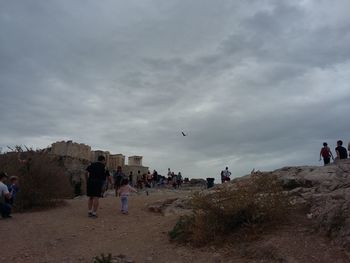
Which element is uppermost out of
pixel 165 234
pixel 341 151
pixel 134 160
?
pixel 134 160

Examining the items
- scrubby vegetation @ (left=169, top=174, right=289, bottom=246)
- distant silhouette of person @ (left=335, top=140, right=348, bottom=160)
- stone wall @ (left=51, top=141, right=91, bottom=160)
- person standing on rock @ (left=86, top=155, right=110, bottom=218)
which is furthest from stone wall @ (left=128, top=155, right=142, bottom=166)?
scrubby vegetation @ (left=169, top=174, right=289, bottom=246)

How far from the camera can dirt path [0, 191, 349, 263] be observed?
8247 mm

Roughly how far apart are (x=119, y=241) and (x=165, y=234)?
1.03 metres

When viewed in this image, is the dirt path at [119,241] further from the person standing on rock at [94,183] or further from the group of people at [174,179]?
the group of people at [174,179]

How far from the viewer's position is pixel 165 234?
11062mm

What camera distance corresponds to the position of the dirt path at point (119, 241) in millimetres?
8247

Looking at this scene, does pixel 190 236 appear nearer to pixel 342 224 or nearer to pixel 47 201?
pixel 342 224

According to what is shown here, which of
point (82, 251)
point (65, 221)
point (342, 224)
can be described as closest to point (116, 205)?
point (65, 221)

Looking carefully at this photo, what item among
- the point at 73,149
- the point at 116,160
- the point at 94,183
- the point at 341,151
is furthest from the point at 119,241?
the point at 116,160

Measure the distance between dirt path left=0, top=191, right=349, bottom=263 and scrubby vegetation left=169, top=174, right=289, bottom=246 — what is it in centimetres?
41

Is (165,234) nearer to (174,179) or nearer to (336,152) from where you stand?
(336,152)

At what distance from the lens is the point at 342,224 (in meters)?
8.30

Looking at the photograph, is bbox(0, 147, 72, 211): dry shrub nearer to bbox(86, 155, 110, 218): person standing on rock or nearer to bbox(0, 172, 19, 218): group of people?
bbox(0, 172, 19, 218): group of people

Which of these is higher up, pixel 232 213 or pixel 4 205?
pixel 4 205
